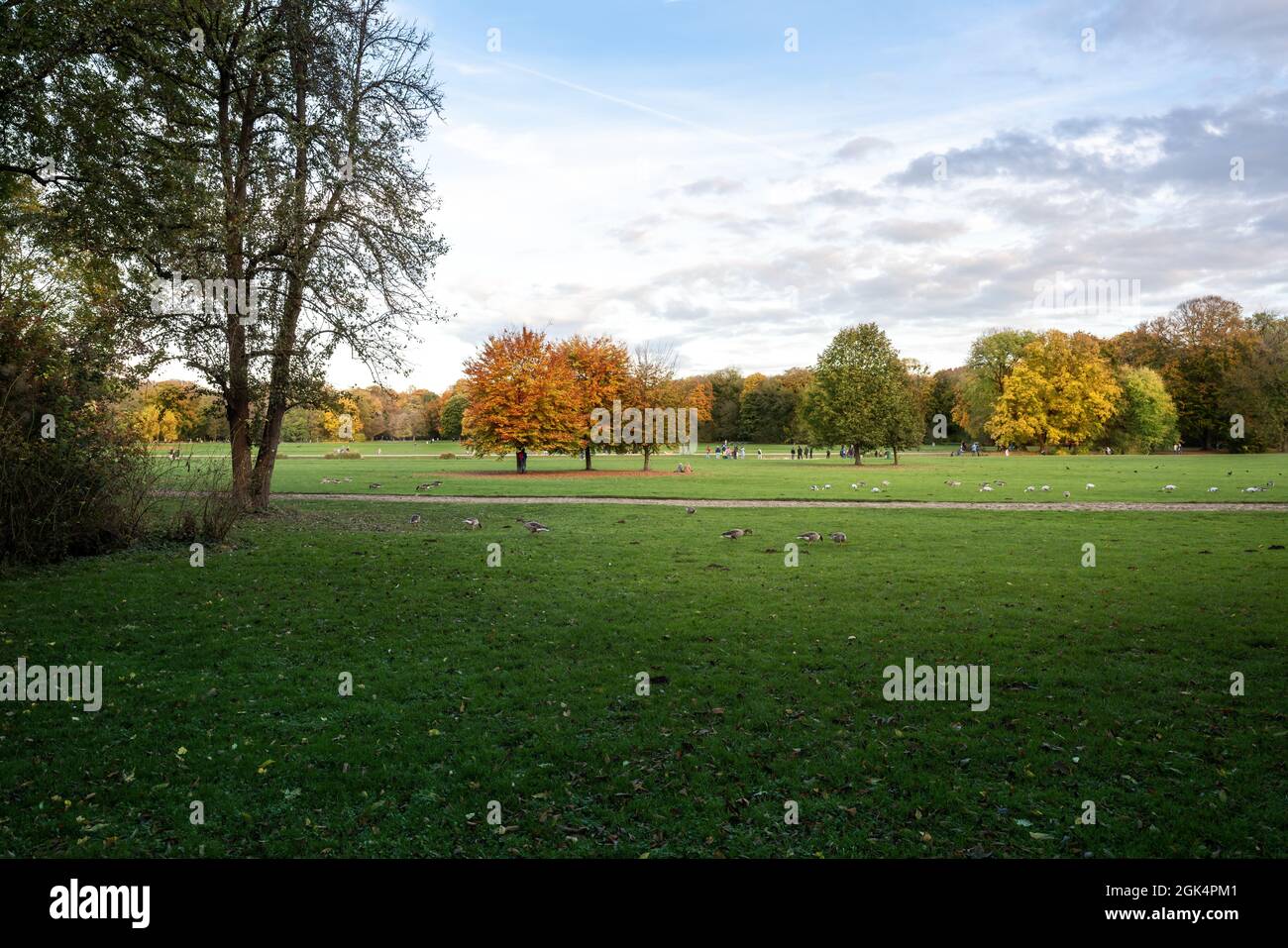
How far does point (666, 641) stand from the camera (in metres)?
9.73

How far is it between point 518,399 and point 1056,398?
58116 millimetres

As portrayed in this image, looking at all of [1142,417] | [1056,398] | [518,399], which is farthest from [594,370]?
[1142,417]

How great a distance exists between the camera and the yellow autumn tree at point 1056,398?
7525 centimetres

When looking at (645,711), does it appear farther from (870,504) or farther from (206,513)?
(870,504)

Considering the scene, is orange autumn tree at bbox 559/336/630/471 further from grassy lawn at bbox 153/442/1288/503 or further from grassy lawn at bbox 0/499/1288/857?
grassy lawn at bbox 0/499/1288/857

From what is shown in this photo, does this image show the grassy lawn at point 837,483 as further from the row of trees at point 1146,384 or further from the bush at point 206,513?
the row of trees at point 1146,384

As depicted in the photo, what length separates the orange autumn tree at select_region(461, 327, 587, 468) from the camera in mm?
45906

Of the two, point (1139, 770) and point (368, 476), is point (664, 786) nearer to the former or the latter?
point (1139, 770)

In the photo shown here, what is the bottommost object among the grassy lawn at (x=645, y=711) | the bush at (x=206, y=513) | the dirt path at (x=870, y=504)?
the grassy lawn at (x=645, y=711)

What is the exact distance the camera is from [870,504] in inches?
Result: 1033

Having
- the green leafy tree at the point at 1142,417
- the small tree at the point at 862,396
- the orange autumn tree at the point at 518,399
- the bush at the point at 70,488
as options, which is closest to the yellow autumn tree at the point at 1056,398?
the green leafy tree at the point at 1142,417

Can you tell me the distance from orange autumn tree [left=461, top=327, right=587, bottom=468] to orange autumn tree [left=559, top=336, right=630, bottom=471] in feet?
6.87

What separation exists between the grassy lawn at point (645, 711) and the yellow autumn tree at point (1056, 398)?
6785 cm

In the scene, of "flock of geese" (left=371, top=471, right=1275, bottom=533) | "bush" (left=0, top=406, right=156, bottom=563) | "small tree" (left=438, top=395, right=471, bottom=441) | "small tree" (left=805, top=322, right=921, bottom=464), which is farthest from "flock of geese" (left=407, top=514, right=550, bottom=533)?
"small tree" (left=438, top=395, right=471, bottom=441)
